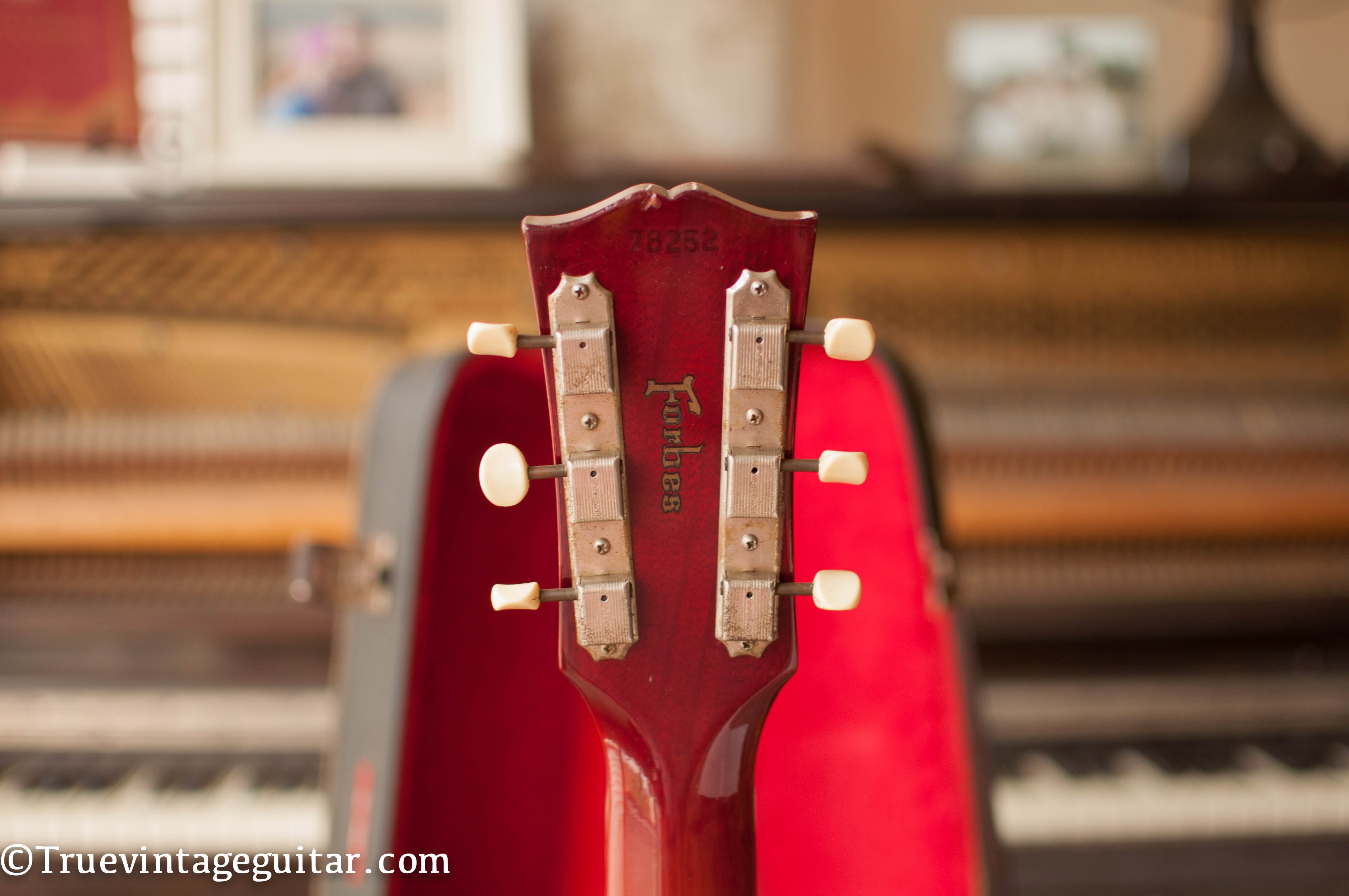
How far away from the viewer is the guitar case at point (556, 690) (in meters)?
0.81

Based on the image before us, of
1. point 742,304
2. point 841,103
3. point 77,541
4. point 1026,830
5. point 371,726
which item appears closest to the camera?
point 742,304

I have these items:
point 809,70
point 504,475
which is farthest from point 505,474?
point 809,70

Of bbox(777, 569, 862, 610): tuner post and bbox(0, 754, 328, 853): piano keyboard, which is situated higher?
bbox(777, 569, 862, 610): tuner post

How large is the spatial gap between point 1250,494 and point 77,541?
1710mm

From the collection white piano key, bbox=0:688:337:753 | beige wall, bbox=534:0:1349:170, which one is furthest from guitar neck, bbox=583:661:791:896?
beige wall, bbox=534:0:1349:170

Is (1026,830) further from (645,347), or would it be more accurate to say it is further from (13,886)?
(13,886)

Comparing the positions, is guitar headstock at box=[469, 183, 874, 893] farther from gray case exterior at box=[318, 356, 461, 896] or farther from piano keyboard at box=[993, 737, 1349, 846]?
piano keyboard at box=[993, 737, 1349, 846]

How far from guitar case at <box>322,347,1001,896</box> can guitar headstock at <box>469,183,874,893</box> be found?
0.27 meters

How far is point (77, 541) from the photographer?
52.1 inches

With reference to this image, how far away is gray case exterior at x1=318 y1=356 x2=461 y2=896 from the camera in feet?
2.56

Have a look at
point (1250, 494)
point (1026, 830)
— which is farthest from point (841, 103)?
point (1026, 830)

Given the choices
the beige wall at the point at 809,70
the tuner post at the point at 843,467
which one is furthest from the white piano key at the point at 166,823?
the beige wall at the point at 809,70

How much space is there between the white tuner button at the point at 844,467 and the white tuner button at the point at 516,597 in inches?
7.4

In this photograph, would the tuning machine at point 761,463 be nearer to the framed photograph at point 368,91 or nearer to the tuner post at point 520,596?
the tuner post at point 520,596
